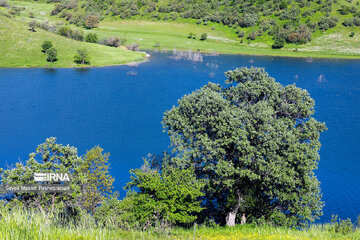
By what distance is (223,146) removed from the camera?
35875 millimetres

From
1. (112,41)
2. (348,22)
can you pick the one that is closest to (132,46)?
(112,41)

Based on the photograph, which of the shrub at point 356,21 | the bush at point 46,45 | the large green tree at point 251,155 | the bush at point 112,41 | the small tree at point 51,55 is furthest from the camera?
the shrub at point 356,21

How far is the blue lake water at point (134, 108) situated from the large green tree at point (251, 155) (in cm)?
1302

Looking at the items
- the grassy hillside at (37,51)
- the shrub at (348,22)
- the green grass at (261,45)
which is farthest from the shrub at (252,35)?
the grassy hillside at (37,51)

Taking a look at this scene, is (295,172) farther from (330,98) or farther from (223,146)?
(330,98)

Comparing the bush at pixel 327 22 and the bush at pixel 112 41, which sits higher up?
the bush at pixel 327 22

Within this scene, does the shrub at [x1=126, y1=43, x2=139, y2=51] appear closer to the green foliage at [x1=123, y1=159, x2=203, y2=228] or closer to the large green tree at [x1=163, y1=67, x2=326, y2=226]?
the large green tree at [x1=163, y1=67, x2=326, y2=226]

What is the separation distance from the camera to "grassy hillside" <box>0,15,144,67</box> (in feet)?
417

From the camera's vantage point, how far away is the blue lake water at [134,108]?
184 ft

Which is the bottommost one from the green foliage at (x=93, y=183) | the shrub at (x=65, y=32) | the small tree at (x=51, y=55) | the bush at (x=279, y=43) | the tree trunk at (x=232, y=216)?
the tree trunk at (x=232, y=216)


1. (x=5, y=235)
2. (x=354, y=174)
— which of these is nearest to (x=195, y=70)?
(x=354, y=174)

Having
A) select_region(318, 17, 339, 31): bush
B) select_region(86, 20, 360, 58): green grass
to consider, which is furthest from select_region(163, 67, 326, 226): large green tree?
select_region(318, 17, 339, 31): bush

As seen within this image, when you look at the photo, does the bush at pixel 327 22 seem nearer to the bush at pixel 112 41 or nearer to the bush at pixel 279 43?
the bush at pixel 279 43

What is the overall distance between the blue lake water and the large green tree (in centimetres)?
1302
